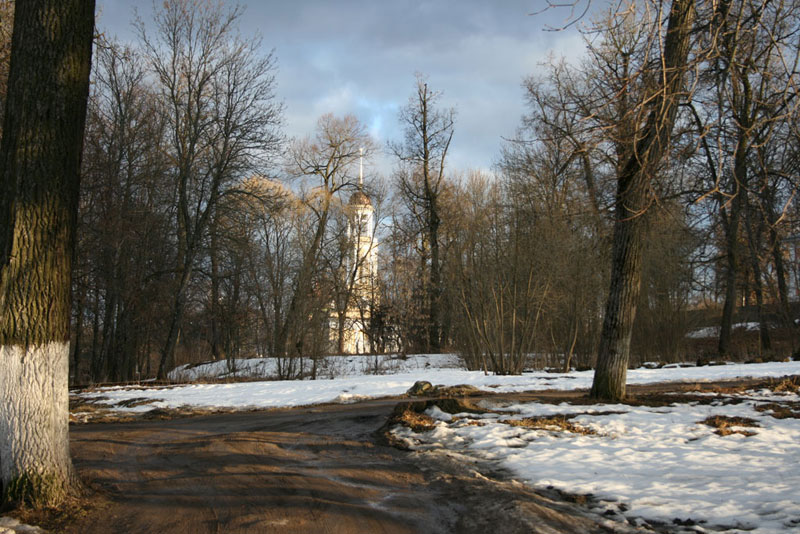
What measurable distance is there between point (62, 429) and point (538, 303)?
1557cm

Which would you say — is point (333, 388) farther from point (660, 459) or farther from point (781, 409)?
point (660, 459)

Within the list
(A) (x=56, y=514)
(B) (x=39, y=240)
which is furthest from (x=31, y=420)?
(B) (x=39, y=240)

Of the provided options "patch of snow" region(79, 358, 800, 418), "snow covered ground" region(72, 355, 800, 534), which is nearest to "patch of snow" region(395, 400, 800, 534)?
"snow covered ground" region(72, 355, 800, 534)

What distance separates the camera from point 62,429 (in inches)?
210

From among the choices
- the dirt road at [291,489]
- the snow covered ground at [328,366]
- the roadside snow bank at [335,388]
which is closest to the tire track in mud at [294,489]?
the dirt road at [291,489]

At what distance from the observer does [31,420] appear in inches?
200

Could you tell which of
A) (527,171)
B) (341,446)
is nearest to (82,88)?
(341,446)

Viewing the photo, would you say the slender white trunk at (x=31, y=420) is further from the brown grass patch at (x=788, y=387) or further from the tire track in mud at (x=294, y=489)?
the brown grass patch at (x=788, y=387)

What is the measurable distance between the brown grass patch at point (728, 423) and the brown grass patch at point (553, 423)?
5.15 feet

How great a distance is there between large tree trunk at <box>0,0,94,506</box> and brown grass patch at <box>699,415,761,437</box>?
7340mm

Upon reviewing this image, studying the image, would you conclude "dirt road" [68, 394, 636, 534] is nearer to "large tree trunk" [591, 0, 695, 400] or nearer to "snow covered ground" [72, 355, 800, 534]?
"snow covered ground" [72, 355, 800, 534]

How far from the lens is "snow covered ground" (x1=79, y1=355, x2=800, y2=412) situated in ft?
43.4

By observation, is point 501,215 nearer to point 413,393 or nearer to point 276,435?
point 413,393

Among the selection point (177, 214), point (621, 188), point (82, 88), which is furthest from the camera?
point (177, 214)
